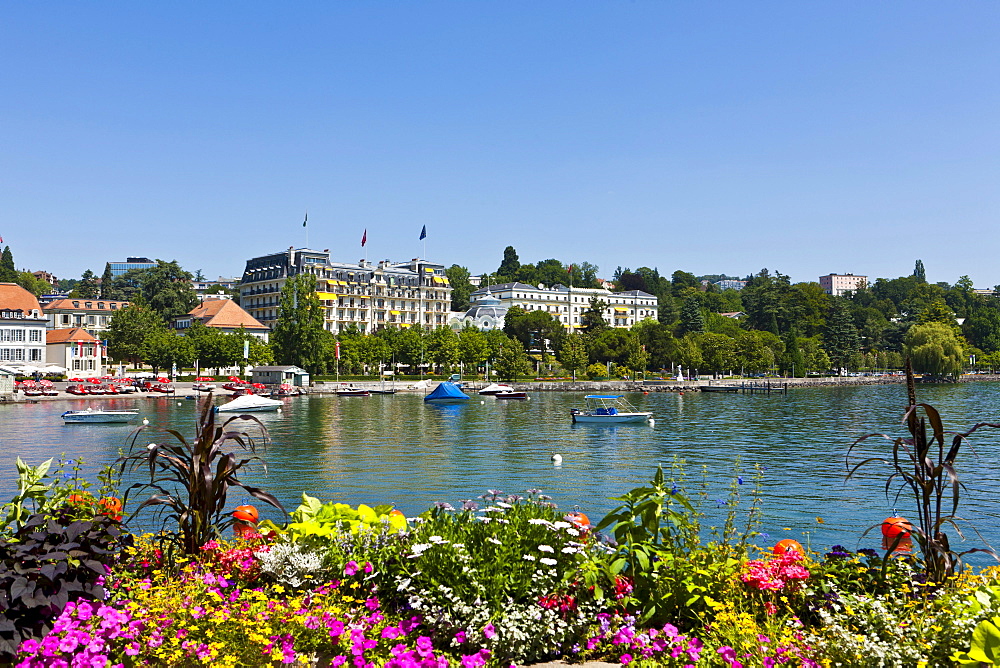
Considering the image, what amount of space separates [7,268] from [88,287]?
88.9ft

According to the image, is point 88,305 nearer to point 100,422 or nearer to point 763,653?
point 100,422

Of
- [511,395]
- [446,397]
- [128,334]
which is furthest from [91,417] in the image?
[128,334]

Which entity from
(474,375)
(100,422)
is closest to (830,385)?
(474,375)

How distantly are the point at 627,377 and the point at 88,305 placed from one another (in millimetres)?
89982

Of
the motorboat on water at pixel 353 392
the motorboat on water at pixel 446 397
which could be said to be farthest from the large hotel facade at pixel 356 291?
the motorboat on water at pixel 446 397

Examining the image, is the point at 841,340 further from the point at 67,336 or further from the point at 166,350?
the point at 67,336

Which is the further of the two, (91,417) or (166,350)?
(166,350)

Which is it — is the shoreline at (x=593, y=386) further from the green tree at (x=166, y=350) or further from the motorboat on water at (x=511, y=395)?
the motorboat on water at (x=511, y=395)

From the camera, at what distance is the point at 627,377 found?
416 feet

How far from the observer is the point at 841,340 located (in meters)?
159

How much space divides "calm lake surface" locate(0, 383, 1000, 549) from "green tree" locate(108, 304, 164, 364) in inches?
1279

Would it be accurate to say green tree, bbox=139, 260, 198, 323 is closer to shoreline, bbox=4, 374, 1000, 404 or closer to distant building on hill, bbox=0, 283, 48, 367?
distant building on hill, bbox=0, 283, 48, 367

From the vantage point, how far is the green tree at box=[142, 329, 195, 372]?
10056 centimetres

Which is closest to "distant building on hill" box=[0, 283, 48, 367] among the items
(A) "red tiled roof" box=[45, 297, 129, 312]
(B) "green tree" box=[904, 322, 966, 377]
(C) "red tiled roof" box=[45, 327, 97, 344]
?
(C) "red tiled roof" box=[45, 327, 97, 344]
